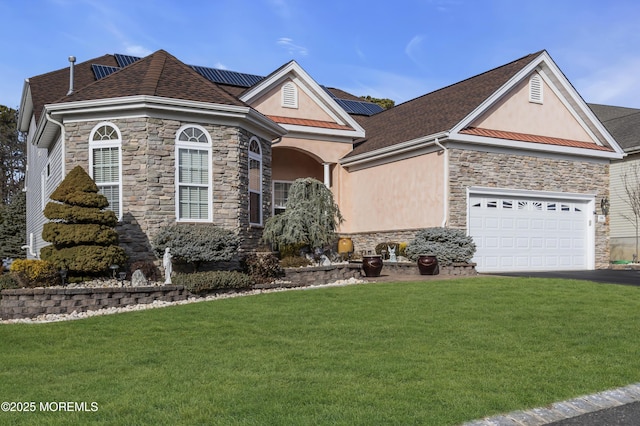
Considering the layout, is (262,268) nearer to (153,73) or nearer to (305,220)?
(305,220)

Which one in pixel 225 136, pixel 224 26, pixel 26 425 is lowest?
pixel 26 425

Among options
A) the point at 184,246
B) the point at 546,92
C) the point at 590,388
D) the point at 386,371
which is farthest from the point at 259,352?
the point at 546,92

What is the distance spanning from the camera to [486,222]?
1828cm

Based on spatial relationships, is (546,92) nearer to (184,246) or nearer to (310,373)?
(184,246)

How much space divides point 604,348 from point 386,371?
297cm

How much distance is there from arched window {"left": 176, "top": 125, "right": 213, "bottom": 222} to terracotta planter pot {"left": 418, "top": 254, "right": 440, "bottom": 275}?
5549mm

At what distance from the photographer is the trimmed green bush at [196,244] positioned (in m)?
13.1

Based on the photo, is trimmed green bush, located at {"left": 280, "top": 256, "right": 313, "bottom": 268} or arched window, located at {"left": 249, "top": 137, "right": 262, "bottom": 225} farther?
arched window, located at {"left": 249, "top": 137, "right": 262, "bottom": 225}

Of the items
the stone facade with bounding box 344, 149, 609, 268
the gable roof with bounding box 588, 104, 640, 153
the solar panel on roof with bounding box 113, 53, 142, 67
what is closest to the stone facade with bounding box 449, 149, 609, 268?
the stone facade with bounding box 344, 149, 609, 268

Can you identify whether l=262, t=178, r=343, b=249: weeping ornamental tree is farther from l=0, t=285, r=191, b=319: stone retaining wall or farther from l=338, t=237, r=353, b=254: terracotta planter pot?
l=0, t=285, r=191, b=319: stone retaining wall

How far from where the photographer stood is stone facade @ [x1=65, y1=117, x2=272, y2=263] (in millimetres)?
13648

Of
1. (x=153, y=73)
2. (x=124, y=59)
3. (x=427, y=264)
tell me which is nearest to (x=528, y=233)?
(x=427, y=264)

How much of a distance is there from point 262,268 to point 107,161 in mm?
4380

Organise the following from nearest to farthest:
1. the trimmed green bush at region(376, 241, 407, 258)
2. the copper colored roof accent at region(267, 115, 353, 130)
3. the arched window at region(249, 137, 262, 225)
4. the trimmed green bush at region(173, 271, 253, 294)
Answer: the trimmed green bush at region(173, 271, 253, 294) → the arched window at region(249, 137, 262, 225) → the trimmed green bush at region(376, 241, 407, 258) → the copper colored roof accent at region(267, 115, 353, 130)
